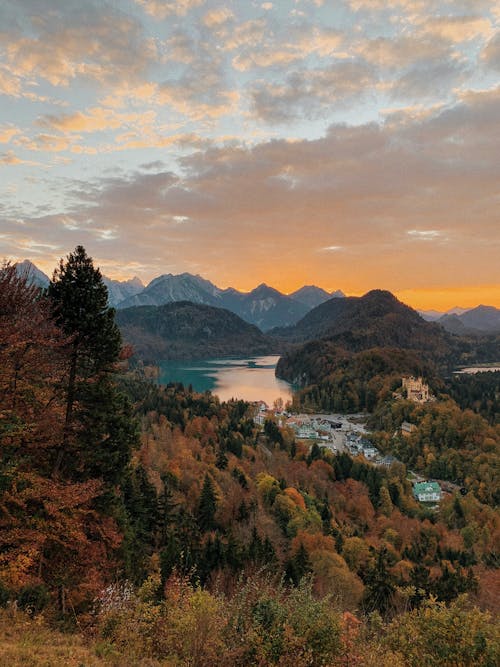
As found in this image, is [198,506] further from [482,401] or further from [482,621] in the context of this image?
[482,401]

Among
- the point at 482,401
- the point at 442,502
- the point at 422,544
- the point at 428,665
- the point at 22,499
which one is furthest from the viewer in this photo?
the point at 482,401

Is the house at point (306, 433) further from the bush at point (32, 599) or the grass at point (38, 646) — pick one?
the grass at point (38, 646)

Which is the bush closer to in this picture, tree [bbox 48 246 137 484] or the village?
tree [bbox 48 246 137 484]

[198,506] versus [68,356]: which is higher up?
[68,356]

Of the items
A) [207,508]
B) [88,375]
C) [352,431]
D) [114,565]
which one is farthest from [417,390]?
[88,375]

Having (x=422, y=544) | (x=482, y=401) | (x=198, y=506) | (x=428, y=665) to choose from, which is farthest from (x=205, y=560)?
(x=482, y=401)

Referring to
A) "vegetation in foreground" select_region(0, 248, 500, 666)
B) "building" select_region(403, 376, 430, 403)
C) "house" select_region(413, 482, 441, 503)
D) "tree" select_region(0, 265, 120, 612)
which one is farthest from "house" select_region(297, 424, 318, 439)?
"tree" select_region(0, 265, 120, 612)

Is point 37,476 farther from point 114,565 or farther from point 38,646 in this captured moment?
point 38,646

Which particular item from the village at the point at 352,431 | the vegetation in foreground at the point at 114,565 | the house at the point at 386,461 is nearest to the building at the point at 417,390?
the village at the point at 352,431

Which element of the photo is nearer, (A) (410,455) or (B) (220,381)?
(A) (410,455)
